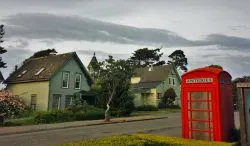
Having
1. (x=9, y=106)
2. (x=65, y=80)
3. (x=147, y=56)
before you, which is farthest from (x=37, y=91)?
(x=147, y=56)

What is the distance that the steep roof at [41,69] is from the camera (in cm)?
4048

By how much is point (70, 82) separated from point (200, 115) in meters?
30.7

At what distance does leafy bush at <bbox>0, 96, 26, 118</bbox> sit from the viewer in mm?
26406

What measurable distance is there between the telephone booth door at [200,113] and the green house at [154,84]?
41.9m

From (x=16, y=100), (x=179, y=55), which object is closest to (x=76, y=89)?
(x=16, y=100)

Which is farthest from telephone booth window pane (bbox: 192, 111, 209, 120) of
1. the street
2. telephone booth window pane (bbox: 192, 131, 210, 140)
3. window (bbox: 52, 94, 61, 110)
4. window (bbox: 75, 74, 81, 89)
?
window (bbox: 75, 74, 81, 89)

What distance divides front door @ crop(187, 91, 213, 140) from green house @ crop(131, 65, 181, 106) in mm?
41921

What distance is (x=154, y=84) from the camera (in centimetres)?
5847

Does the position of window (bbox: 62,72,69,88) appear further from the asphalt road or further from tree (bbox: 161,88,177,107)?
the asphalt road

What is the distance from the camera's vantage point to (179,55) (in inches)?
4274

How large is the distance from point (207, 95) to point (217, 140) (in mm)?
1631

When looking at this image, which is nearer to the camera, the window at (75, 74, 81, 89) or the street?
the street

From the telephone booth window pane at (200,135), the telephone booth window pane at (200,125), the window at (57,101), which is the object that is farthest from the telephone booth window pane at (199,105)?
the window at (57,101)

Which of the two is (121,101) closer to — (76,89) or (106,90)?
(106,90)
